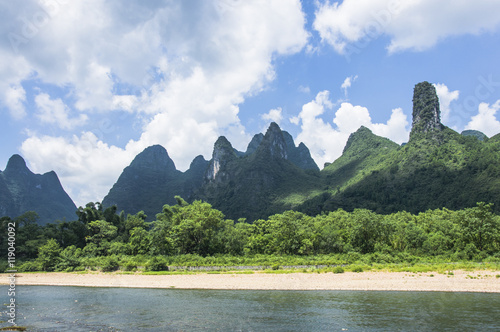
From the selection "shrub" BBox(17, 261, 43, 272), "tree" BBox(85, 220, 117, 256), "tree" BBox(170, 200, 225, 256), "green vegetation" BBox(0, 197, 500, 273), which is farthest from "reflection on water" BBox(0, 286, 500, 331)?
"tree" BBox(85, 220, 117, 256)

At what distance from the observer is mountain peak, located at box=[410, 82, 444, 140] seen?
13212 cm

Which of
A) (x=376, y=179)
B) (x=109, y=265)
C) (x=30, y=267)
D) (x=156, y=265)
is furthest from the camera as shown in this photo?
(x=376, y=179)

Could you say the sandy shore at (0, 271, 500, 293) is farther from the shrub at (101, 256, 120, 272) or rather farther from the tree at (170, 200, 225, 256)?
the tree at (170, 200, 225, 256)

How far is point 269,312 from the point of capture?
20.2 m

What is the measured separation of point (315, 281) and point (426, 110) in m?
128

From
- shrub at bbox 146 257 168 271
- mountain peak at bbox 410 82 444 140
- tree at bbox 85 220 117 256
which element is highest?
mountain peak at bbox 410 82 444 140

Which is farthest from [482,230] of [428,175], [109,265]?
[428,175]

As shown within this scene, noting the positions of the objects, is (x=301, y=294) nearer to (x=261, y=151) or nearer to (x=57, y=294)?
(x=57, y=294)

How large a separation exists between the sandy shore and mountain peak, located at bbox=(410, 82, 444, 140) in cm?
11946

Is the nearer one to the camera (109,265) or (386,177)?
(109,265)

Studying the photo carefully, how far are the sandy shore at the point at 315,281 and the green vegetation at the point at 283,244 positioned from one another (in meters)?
3.13

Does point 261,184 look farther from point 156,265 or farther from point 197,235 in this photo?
point 156,265

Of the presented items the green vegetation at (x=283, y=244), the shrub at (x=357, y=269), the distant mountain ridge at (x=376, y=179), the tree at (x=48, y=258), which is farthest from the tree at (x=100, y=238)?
the distant mountain ridge at (x=376, y=179)

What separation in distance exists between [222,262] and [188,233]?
11.3 metres
